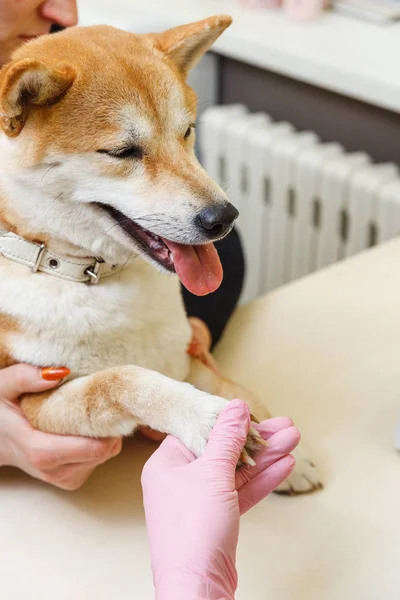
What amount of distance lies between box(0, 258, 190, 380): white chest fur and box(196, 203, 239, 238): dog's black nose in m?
0.13

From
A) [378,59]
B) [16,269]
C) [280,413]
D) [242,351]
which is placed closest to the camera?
[16,269]

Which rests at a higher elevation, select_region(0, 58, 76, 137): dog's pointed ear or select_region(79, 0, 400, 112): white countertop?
select_region(0, 58, 76, 137): dog's pointed ear

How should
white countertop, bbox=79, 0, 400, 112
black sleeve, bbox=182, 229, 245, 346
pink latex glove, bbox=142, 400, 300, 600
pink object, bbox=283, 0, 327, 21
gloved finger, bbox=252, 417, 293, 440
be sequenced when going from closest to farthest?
pink latex glove, bbox=142, 400, 300, 600
gloved finger, bbox=252, 417, 293, 440
black sleeve, bbox=182, 229, 245, 346
white countertop, bbox=79, 0, 400, 112
pink object, bbox=283, 0, 327, 21

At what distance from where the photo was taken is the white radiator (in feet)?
5.52

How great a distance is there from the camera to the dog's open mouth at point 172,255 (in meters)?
0.87

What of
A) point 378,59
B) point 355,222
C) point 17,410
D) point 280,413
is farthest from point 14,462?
point 378,59

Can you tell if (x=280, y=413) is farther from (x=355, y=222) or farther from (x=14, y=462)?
(x=355, y=222)

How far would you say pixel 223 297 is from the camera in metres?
1.28

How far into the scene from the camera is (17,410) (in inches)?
36.5

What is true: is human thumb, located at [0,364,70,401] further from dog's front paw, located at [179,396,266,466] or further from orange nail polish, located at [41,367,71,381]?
dog's front paw, located at [179,396,266,466]

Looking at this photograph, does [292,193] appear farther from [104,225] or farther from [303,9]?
[104,225]

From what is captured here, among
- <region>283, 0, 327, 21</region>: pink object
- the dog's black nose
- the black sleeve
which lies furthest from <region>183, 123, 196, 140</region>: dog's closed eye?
<region>283, 0, 327, 21</region>: pink object

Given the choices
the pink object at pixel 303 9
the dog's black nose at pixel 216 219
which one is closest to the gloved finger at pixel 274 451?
the dog's black nose at pixel 216 219

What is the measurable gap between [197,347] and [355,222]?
2.53ft
